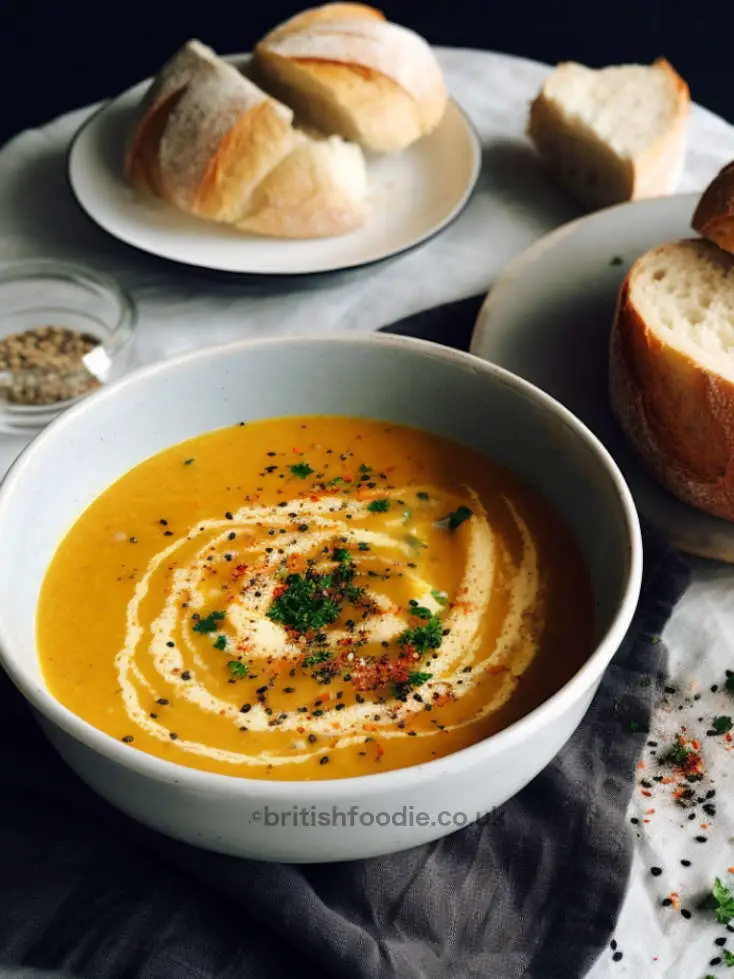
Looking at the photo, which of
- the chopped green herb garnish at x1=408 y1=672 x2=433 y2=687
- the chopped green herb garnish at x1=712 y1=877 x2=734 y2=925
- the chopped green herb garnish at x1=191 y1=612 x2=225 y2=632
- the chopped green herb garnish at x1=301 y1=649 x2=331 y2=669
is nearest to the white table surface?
the chopped green herb garnish at x1=712 y1=877 x2=734 y2=925

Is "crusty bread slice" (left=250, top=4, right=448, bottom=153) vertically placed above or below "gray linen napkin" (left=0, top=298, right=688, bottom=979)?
above

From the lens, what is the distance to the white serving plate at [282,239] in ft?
7.54

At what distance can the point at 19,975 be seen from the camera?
129 centimetres

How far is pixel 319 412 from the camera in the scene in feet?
5.83

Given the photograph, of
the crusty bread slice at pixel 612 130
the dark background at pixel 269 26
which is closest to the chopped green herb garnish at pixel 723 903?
the crusty bread slice at pixel 612 130

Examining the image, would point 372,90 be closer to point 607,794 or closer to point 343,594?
point 343,594

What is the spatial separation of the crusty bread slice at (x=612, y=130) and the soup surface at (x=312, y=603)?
1051mm

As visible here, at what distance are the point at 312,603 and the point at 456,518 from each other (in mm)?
256

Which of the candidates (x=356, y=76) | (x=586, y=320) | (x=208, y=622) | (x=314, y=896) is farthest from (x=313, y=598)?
(x=356, y=76)

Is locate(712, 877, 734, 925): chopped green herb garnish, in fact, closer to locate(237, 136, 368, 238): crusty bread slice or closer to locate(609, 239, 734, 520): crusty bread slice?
locate(609, 239, 734, 520): crusty bread slice

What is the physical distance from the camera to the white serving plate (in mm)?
2299

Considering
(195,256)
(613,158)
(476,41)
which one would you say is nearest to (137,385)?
(195,256)

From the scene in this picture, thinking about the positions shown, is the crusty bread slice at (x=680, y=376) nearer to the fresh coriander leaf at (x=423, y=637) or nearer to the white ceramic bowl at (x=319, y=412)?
the white ceramic bowl at (x=319, y=412)

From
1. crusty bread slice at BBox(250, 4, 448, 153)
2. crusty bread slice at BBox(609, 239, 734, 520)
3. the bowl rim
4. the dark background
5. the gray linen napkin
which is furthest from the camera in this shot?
the dark background
